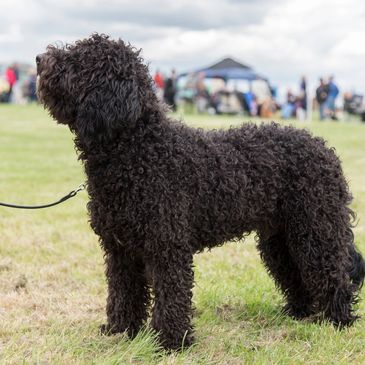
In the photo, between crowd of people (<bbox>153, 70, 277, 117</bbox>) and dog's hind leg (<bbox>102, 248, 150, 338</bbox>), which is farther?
crowd of people (<bbox>153, 70, 277, 117</bbox>)

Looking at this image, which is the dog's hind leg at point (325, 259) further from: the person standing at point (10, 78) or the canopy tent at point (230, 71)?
the person standing at point (10, 78)

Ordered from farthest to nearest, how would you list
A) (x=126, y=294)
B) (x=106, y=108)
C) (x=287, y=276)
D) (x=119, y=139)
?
(x=287, y=276)
(x=126, y=294)
(x=119, y=139)
(x=106, y=108)

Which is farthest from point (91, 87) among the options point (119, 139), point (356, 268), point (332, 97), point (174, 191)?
point (332, 97)

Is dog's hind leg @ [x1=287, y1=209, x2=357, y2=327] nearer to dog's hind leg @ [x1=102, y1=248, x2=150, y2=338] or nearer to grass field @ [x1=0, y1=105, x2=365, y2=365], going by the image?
grass field @ [x1=0, y1=105, x2=365, y2=365]

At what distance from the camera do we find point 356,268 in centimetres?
518

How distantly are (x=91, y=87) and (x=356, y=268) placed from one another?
271cm

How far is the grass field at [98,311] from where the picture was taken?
167 inches

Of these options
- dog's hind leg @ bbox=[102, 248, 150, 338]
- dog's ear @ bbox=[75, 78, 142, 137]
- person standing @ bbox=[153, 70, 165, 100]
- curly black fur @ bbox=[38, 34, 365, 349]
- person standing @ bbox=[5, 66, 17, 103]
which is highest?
person standing @ bbox=[5, 66, 17, 103]

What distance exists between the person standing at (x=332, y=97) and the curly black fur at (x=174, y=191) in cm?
2876

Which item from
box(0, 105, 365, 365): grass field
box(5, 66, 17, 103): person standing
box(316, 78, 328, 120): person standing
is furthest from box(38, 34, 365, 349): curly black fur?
box(5, 66, 17, 103): person standing

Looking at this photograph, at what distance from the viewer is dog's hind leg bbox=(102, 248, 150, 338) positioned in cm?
459

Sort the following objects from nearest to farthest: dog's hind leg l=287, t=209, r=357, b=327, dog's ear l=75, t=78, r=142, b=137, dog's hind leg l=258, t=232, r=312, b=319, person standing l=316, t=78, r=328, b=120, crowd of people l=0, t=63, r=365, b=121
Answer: dog's ear l=75, t=78, r=142, b=137 < dog's hind leg l=287, t=209, r=357, b=327 < dog's hind leg l=258, t=232, r=312, b=319 < person standing l=316, t=78, r=328, b=120 < crowd of people l=0, t=63, r=365, b=121

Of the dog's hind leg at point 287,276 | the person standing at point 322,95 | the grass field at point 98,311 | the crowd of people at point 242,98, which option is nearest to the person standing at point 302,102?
the crowd of people at point 242,98

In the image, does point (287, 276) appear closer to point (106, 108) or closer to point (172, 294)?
point (172, 294)
